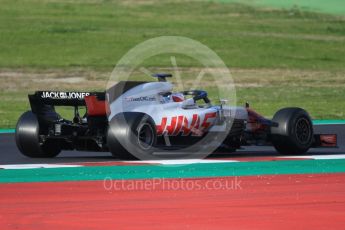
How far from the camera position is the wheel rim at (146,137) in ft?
49.0

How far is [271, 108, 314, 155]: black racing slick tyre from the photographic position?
1617cm

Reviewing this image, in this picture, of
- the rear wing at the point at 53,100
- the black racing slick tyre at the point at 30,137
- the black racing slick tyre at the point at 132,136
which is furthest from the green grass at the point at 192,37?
the black racing slick tyre at the point at 132,136

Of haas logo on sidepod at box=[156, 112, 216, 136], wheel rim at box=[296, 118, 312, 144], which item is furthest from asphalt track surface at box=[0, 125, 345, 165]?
haas logo on sidepod at box=[156, 112, 216, 136]

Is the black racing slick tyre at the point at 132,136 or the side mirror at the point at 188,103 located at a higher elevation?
the side mirror at the point at 188,103

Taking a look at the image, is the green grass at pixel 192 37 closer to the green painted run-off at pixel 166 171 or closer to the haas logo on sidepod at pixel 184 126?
the haas logo on sidepod at pixel 184 126

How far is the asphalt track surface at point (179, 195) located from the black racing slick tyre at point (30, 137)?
9.4 inches

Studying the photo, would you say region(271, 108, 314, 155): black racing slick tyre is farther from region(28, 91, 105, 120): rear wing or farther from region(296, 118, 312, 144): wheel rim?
region(28, 91, 105, 120): rear wing

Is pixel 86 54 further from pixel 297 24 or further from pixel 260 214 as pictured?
pixel 260 214

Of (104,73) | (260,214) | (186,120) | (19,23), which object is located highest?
(19,23)

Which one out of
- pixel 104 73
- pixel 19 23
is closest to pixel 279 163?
pixel 104 73

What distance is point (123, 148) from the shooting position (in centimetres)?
1487

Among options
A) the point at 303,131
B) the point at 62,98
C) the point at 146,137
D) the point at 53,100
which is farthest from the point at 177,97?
the point at 303,131

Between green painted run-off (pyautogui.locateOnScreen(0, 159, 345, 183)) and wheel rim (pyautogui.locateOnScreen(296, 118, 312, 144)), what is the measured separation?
1.36 metres

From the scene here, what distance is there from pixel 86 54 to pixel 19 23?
23.9 ft
